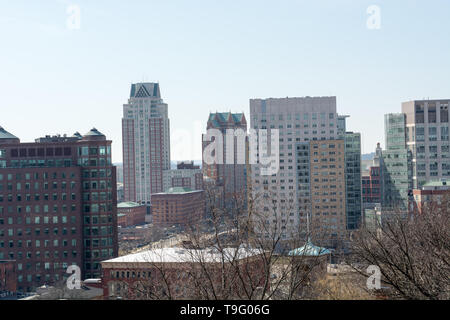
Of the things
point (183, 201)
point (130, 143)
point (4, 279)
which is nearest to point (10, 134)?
point (4, 279)

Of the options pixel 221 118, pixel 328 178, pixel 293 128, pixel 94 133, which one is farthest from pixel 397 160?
pixel 221 118

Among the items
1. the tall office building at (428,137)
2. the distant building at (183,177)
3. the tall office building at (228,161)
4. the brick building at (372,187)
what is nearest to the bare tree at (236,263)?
the tall office building at (428,137)

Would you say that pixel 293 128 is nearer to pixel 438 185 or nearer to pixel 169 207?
pixel 438 185

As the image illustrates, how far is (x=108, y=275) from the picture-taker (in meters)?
27.4

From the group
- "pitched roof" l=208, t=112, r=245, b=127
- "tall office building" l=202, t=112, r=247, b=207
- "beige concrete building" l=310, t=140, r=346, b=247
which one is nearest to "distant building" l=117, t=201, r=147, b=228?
"tall office building" l=202, t=112, r=247, b=207

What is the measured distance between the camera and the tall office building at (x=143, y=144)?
10694 centimetres

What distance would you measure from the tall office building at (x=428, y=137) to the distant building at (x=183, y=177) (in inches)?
2005

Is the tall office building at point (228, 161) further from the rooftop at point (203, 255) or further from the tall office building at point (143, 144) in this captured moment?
the rooftop at point (203, 255)

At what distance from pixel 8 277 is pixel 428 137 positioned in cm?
4334

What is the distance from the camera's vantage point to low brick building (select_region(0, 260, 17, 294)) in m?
41.2

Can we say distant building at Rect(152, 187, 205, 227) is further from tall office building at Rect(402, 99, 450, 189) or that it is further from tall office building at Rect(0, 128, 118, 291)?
tall office building at Rect(0, 128, 118, 291)

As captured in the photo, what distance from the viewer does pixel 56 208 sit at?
148 feet
